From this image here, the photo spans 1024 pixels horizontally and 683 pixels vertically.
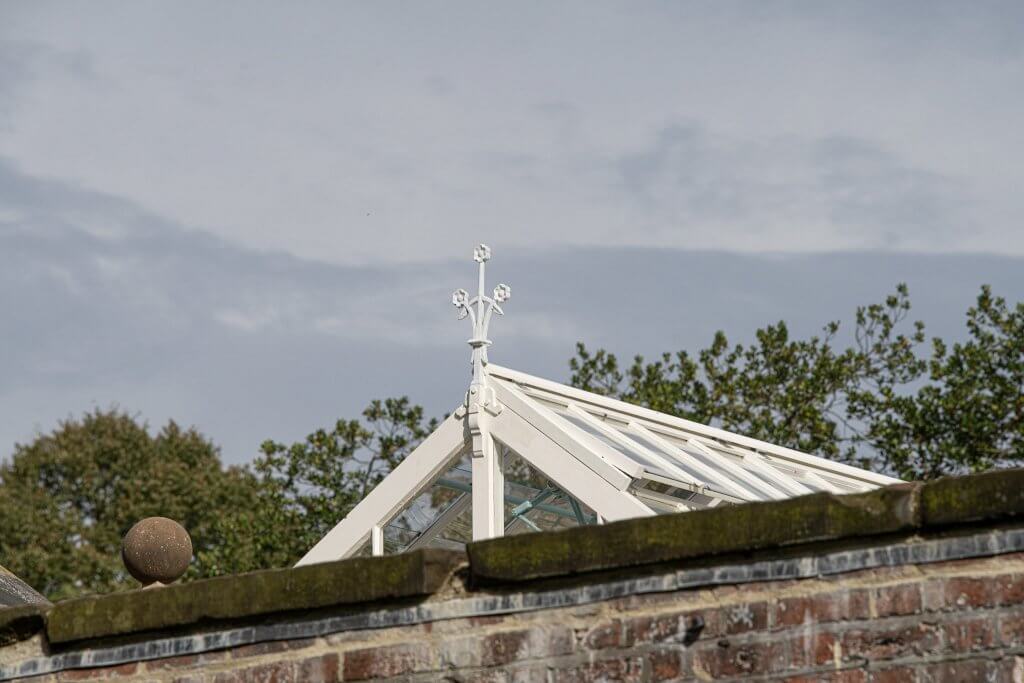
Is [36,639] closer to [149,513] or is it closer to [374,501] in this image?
[374,501]

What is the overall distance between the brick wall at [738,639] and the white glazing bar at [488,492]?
6207mm

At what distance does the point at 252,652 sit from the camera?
507 centimetres

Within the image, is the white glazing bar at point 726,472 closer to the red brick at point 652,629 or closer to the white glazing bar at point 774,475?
the white glazing bar at point 774,475

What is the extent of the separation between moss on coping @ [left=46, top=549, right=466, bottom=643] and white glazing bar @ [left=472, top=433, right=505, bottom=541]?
594 centimetres

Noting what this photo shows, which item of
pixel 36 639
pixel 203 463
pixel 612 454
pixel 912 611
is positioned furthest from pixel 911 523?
pixel 203 463

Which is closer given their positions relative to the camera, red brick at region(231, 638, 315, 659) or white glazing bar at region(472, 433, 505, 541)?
red brick at region(231, 638, 315, 659)

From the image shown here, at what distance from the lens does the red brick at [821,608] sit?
4238 millimetres

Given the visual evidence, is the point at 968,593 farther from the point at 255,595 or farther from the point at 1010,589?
the point at 255,595

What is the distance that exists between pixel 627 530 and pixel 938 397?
16812 millimetres

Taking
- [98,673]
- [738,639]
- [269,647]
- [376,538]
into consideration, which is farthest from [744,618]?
[376,538]

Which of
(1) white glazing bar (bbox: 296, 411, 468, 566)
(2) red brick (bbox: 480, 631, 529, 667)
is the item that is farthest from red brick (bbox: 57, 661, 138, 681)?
(1) white glazing bar (bbox: 296, 411, 468, 566)

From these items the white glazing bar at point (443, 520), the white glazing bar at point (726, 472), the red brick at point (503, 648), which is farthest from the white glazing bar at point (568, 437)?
the red brick at point (503, 648)

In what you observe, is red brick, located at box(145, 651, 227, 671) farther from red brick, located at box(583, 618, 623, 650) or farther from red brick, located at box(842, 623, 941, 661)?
red brick, located at box(842, 623, 941, 661)

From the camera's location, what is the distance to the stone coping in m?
A: 4.18
